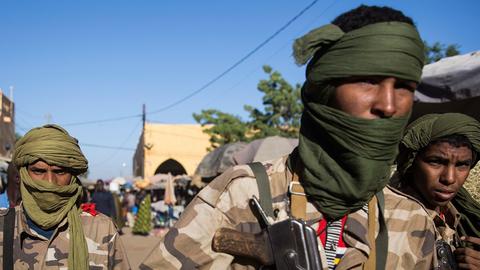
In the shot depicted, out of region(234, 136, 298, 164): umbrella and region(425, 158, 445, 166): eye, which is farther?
region(234, 136, 298, 164): umbrella

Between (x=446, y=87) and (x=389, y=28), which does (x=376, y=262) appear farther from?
(x=446, y=87)

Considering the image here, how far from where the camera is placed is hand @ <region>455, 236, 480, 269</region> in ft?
6.51

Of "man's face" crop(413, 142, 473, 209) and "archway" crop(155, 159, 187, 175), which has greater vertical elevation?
"man's face" crop(413, 142, 473, 209)

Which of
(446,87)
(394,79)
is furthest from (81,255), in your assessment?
(446,87)

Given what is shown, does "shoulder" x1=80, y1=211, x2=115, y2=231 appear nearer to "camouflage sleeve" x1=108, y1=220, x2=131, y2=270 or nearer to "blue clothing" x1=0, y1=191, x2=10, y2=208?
"camouflage sleeve" x1=108, y1=220, x2=131, y2=270

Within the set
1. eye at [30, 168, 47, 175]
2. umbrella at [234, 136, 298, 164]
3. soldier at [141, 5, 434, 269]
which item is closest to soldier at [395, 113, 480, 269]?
soldier at [141, 5, 434, 269]

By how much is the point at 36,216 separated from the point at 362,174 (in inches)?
84.7

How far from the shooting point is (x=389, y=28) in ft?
4.41

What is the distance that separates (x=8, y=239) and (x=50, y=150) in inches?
23.0

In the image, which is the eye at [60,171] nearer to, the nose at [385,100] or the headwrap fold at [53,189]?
the headwrap fold at [53,189]

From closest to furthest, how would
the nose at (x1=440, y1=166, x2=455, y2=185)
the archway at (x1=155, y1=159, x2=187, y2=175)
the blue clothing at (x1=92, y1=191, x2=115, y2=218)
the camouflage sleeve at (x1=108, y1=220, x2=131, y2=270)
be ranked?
the nose at (x1=440, y1=166, x2=455, y2=185)
the camouflage sleeve at (x1=108, y1=220, x2=131, y2=270)
the blue clothing at (x1=92, y1=191, x2=115, y2=218)
the archway at (x1=155, y1=159, x2=187, y2=175)

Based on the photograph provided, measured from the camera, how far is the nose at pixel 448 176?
2.32 metres

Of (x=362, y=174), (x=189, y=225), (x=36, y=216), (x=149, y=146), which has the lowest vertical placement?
(x=149, y=146)

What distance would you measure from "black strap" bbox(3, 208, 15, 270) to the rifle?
1832 millimetres
